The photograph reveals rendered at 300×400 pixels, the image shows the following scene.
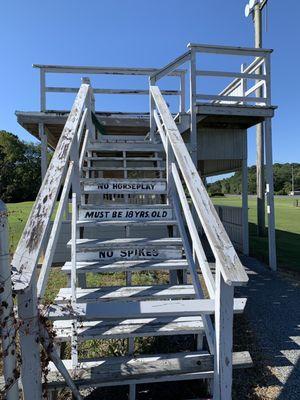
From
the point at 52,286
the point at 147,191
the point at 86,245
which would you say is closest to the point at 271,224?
the point at 147,191

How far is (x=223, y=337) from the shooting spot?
7.13 feet

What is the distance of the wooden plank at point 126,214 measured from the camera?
415 cm

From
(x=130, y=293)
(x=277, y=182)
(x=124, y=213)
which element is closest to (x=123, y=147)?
(x=124, y=213)

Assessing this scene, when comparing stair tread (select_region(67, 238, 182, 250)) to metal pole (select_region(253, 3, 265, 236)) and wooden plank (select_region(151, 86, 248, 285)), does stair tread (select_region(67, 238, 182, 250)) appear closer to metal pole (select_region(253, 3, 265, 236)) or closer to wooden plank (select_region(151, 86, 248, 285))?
wooden plank (select_region(151, 86, 248, 285))

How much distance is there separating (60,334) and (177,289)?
112 cm

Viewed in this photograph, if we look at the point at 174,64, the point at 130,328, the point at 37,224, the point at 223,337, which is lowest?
the point at 130,328

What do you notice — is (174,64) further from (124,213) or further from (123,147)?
(124,213)

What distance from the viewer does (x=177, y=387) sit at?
316 centimetres

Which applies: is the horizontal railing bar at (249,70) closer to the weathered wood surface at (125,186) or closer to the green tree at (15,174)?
the weathered wood surface at (125,186)

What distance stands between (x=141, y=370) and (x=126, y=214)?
6.86 feet

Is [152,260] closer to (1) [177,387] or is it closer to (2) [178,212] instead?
(2) [178,212]

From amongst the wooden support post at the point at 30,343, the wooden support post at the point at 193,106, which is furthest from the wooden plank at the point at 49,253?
the wooden support post at the point at 193,106

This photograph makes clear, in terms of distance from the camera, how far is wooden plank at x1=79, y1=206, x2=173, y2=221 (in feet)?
13.6

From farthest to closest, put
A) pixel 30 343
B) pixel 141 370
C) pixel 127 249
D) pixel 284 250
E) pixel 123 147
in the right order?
pixel 284 250 < pixel 123 147 < pixel 127 249 < pixel 141 370 < pixel 30 343
